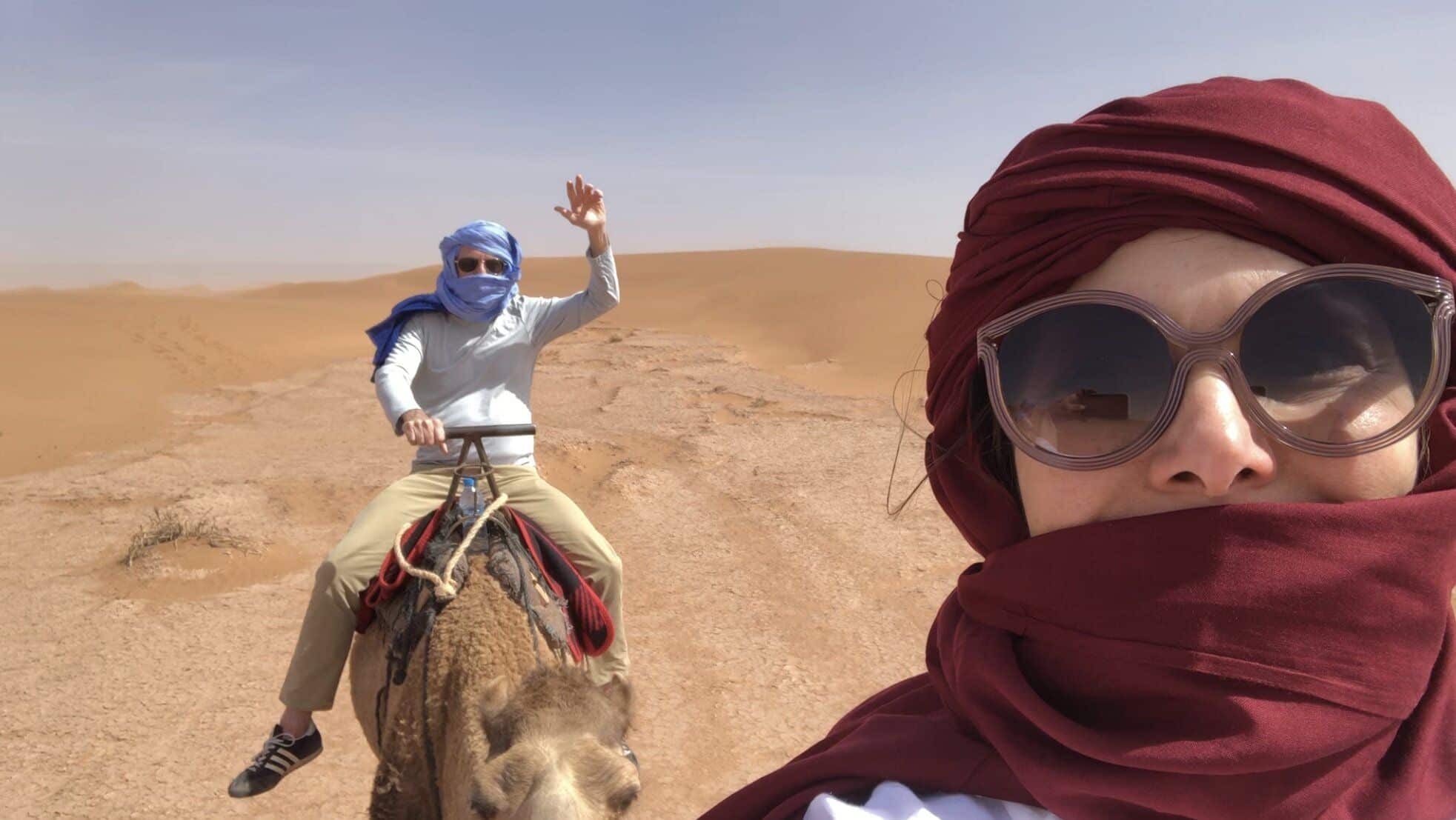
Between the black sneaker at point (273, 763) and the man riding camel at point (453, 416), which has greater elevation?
the man riding camel at point (453, 416)

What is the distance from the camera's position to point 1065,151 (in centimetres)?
107

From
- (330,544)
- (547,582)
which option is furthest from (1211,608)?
(330,544)

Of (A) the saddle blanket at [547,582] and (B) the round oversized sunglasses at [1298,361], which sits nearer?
(B) the round oversized sunglasses at [1298,361]

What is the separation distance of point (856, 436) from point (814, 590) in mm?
4613

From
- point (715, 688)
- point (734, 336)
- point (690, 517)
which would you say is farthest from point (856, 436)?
point (734, 336)

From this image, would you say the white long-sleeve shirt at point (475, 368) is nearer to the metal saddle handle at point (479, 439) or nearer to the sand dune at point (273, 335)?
the metal saddle handle at point (479, 439)

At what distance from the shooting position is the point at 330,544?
703 cm

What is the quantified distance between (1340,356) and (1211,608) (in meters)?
0.33

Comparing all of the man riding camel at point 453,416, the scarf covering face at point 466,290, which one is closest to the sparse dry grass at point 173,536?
the man riding camel at point 453,416

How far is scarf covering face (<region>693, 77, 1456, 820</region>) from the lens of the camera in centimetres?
89

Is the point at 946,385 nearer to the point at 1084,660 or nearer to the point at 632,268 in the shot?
the point at 1084,660

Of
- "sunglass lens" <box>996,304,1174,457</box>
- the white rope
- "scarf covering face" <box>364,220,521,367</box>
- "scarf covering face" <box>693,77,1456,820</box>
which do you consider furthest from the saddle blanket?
"sunglass lens" <box>996,304,1174,457</box>

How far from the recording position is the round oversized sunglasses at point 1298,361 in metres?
0.92

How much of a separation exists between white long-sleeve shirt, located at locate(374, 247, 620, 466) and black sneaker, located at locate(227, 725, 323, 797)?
1.24m
